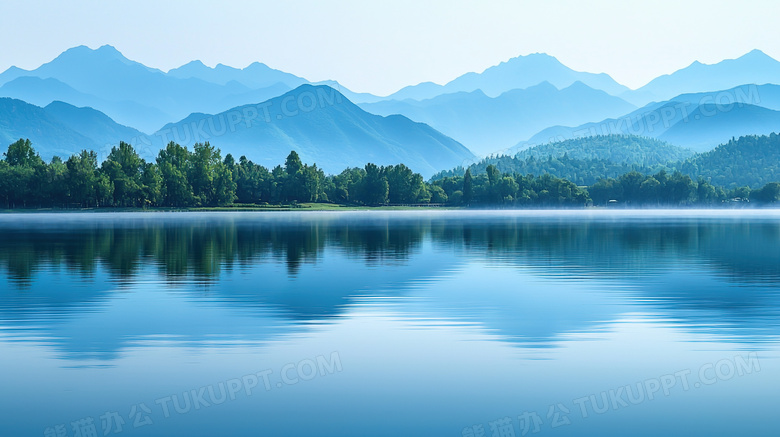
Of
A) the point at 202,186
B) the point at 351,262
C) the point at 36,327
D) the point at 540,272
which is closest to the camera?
the point at 36,327

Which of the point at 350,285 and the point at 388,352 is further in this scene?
the point at 350,285

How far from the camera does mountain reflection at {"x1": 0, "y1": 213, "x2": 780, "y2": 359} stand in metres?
23.1

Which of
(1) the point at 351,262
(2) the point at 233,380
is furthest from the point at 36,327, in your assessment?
(1) the point at 351,262

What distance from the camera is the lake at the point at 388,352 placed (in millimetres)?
13828

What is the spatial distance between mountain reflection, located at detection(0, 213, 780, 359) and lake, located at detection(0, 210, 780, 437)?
181 millimetres

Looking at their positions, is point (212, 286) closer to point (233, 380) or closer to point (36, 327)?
point (36, 327)

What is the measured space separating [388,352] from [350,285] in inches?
573

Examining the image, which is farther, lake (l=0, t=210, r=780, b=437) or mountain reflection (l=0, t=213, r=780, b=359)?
mountain reflection (l=0, t=213, r=780, b=359)

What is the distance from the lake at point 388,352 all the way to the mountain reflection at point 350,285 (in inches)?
7.1

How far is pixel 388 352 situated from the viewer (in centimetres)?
1919

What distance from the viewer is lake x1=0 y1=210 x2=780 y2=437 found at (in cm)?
1383

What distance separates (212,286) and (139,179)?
160 m

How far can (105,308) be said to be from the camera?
26625 mm

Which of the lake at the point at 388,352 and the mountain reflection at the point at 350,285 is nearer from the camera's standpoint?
the lake at the point at 388,352
